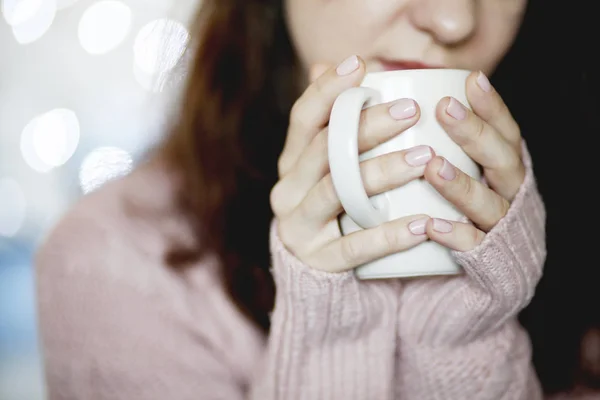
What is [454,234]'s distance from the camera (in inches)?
18.8

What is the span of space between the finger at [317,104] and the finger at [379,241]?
0.11 metres

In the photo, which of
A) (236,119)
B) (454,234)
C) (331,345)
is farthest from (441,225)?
(236,119)

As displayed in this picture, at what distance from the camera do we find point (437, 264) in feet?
1.61

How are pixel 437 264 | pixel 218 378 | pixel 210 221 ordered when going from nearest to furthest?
1. pixel 437 264
2. pixel 218 378
3. pixel 210 221

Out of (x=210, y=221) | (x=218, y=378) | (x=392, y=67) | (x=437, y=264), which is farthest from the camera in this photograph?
(x=210, y=221)

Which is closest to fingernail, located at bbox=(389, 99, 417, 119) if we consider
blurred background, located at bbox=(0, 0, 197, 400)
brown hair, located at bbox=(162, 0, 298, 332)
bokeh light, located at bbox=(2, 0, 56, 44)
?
brown hair, located at bbox=(162, 0, 298, 332)

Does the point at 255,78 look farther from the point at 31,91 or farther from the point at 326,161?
the point at 31,91

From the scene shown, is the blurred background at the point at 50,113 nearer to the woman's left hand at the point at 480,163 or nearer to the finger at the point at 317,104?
the finger at the point at 317,104

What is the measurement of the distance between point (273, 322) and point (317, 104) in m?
0.27

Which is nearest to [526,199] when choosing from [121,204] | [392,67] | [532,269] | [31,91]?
[532,269]

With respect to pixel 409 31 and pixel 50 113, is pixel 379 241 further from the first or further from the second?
pixel 50 113

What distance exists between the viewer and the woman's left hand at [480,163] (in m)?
0.46

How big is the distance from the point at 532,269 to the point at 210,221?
472 millimetres

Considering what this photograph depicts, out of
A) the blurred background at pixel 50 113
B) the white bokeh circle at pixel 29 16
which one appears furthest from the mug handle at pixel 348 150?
the white bokeh circle at pixel 29 16
